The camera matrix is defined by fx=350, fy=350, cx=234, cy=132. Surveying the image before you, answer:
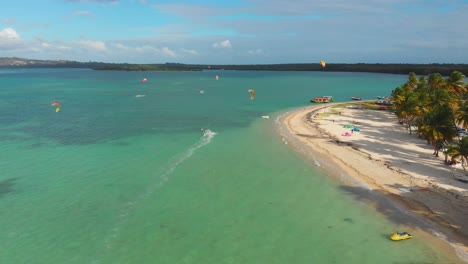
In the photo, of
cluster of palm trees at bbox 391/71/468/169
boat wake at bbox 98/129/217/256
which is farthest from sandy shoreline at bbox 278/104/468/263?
boat wake at bbox 98/129/217/256

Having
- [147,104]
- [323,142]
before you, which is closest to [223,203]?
[323,142]

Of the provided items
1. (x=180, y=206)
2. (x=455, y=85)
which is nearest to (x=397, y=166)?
(x=180, y=206)

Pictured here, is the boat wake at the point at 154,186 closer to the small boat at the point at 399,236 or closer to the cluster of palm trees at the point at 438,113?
the small boat at the point at 399,236

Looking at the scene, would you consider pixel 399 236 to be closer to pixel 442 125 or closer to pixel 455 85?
pixel 442 125

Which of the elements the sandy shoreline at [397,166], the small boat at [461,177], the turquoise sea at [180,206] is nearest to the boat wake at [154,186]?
the turquoise sea at [180,206]

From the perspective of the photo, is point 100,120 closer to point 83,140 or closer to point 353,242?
point 83,140

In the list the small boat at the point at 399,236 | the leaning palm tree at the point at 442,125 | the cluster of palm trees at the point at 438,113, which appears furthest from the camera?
the leaning palm tree at the point at 442,125
